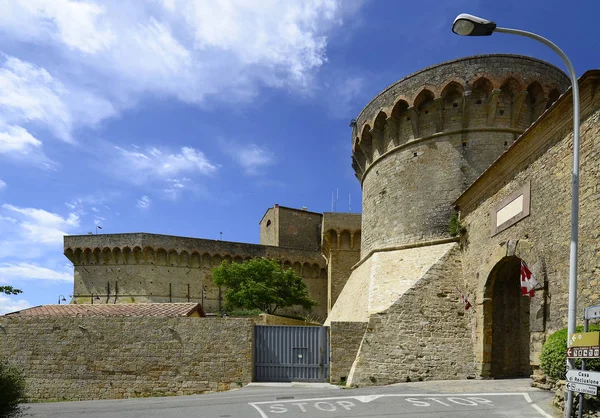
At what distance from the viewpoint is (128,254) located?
3259 cm

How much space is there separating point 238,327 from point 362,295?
4751 millimetres

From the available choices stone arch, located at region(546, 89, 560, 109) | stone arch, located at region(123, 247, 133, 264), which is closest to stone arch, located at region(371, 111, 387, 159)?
stone arch, located at region(546, 89, 560, 109)

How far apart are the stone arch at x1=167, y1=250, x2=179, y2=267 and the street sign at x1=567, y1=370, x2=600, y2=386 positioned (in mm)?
29228

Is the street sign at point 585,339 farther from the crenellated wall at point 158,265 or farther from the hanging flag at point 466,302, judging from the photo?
the crenellated wall at point 158,265

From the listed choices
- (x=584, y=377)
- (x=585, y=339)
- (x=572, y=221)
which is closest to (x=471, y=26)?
(x=572, y=221)

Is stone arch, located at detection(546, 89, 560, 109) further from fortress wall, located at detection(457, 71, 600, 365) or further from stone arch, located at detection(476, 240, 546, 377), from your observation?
stone arch, located at detection(476, 240, 546, 377)

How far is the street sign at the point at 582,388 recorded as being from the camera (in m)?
5.48

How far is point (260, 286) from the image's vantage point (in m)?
27.9

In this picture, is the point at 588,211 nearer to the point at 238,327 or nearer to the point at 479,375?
the point at 479,375

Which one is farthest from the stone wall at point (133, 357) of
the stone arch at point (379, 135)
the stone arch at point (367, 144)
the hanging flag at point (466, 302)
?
the stone arch at point (367, 144)

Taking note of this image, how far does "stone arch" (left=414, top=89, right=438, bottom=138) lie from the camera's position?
17.0 metres

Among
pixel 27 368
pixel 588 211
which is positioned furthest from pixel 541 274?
pixel 27 368

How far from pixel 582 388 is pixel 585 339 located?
57cm

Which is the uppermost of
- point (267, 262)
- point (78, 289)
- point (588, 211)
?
point (588, 211)
